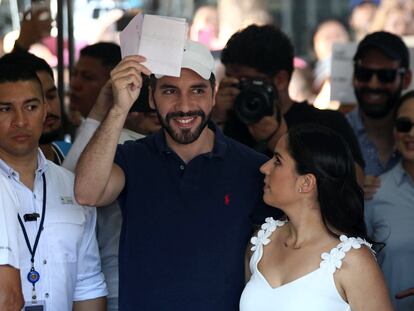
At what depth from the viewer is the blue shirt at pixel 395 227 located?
12.3ft

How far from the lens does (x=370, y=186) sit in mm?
3961

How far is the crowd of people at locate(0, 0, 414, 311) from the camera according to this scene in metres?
3.01

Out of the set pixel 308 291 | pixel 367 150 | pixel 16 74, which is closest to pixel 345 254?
pixel 308 291

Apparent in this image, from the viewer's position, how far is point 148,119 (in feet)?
12.8

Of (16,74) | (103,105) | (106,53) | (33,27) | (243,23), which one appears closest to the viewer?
(16,74)

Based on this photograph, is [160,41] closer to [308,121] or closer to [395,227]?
[308,121]

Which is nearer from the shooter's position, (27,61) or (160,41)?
(160,41)

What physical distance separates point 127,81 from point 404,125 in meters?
1.35

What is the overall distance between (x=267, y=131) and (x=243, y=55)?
16.9 inches

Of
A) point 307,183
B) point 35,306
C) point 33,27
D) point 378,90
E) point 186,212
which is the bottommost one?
point 35,306

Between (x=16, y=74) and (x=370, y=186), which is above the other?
(x=16, y=74)

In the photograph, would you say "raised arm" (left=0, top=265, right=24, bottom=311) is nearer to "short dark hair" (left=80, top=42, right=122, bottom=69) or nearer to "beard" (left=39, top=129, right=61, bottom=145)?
"beard" (left=39, top=129, right=61, bottom=145)

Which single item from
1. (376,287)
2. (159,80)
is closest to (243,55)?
(159,80)

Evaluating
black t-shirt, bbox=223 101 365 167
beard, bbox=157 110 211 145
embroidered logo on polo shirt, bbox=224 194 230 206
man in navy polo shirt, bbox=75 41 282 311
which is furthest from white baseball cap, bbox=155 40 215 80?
black t-shirt, bbox=223 101 365 167
